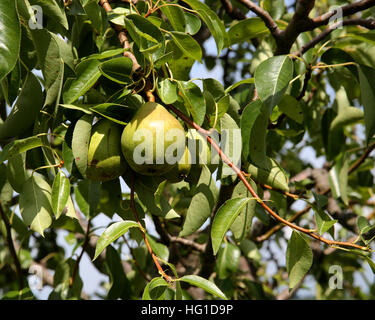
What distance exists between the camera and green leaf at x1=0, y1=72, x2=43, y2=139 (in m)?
0.97

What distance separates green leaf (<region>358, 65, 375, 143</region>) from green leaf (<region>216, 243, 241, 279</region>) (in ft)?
2.88

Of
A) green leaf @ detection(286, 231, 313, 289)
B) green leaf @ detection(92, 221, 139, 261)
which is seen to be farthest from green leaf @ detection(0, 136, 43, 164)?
green leaf @ detection(286, 231, 313, 289)

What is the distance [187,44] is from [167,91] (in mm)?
116

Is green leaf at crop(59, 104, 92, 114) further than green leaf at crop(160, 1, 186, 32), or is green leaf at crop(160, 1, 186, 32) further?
green leaf at crop(160, 1, 186, 32)

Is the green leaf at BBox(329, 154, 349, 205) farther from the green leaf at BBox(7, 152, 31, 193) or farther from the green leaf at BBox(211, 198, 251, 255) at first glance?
the green leaf at BBox(7, 152, 31, 193)

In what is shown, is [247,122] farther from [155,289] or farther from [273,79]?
[155,289]

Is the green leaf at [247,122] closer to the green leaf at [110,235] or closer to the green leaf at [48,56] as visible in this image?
the green leaf at [110,235]

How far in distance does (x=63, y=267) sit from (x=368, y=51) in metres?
1.28

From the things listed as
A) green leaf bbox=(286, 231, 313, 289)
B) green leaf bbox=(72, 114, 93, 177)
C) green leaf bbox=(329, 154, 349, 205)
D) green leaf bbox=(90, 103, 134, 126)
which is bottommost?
green leaf bbox=(329, 154, 349, 205)

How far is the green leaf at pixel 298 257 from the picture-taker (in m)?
0.98

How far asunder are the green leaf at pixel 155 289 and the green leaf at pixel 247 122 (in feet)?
1.08

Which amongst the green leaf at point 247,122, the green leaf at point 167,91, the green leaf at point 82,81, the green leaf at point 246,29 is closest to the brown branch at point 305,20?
the green leaf at point 246,29
